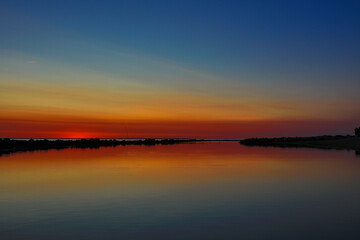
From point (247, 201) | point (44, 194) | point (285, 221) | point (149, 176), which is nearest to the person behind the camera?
point (285, 221)

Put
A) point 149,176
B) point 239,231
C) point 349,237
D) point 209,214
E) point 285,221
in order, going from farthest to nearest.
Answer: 1. point 149,176
2. point 209,214
3. point 285,221
4. point 239,231
5. point 349,237

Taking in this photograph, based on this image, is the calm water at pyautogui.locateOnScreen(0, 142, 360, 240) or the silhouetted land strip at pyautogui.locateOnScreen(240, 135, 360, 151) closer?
the calm water at pyautogui.locateOnScreen(0, 142, 360, 240)

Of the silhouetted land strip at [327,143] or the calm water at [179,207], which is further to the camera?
the silhouetted land strip at [327,143]

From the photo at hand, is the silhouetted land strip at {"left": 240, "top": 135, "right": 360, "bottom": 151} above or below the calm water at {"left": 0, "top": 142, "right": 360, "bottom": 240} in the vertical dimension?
above

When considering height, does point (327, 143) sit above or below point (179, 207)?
above

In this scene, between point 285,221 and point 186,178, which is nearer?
point 285,221

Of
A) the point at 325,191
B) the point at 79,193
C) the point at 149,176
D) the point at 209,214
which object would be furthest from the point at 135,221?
the point at 149,176

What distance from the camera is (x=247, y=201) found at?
65.3 feet

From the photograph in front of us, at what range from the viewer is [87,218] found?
15969mm

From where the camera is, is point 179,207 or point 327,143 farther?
point 327,143

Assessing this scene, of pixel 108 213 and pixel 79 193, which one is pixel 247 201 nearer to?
pixel 108 213

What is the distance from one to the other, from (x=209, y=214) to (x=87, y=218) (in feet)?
18.0

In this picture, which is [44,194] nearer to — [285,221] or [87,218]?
[87,218]

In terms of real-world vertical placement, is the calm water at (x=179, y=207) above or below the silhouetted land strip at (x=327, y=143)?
below
